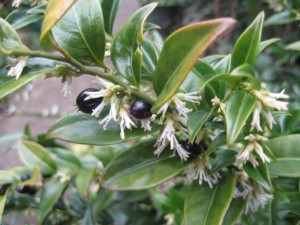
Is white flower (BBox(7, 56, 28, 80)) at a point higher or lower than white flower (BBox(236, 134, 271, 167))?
higher

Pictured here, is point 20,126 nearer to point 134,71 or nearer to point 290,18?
point 290,18

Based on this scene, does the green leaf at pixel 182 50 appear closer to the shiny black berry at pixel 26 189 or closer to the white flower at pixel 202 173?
the white flower at pixel 202 173

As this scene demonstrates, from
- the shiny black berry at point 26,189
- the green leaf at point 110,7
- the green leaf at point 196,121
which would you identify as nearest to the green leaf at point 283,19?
the green leaf at point 110,7

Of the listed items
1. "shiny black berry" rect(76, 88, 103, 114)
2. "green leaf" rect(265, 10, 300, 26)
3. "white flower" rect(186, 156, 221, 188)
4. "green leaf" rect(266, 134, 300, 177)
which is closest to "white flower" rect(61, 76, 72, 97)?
"shiny black berry" rect(76, 88, 103, 114)

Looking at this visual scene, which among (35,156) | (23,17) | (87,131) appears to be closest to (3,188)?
(35,156)

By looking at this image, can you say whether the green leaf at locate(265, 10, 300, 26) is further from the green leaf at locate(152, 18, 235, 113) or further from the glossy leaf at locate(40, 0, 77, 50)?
the glossy leaf at locate(40, 0, 77, 50)

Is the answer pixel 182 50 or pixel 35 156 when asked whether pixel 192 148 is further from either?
pixel 35 156
